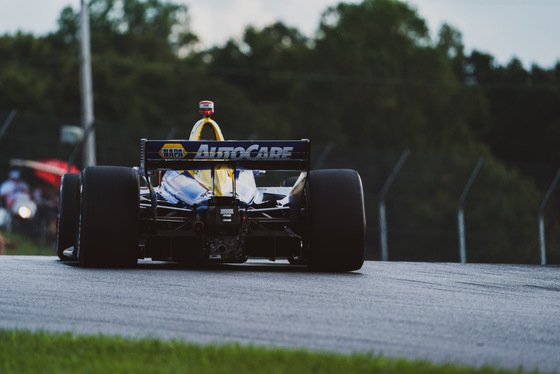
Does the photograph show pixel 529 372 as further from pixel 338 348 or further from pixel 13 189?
pixel 13 189

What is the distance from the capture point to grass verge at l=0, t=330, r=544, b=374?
15.9 feet

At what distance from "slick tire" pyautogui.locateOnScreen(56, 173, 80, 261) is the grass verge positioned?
565 centimetres

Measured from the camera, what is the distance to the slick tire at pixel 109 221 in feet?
31.4

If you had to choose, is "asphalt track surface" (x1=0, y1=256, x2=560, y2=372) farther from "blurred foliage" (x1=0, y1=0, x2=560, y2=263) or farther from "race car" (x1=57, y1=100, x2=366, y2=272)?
"blurred foliage" (x1=0, y1=0, x2=560, y2=263)

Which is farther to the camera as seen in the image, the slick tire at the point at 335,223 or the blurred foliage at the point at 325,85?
the blurred foliage at the point at 325,85

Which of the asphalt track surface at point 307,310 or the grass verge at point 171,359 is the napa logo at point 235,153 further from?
the grass verge at point 171,359

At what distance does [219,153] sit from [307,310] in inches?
127

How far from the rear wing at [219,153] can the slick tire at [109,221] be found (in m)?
0.28

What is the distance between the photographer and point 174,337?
565 cm

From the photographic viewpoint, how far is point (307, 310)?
6.80 meters

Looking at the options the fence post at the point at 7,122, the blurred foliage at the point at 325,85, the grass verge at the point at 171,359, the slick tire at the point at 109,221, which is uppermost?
the blurred foliage at the point at 325,85

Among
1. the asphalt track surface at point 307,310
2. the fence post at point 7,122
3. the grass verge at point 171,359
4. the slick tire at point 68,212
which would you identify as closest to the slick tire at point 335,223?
the asphalt track surface at point 307,310

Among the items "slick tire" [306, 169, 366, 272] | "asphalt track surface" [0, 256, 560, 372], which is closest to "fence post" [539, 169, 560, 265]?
"asphalt track surface" [0, 256, 560, 372]

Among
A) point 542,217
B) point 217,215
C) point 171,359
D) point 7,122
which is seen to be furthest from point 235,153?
point 7,122
